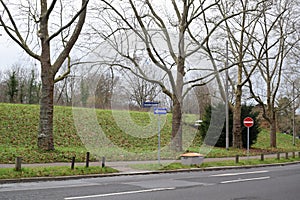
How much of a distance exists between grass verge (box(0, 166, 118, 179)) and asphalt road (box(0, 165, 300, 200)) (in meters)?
0.89

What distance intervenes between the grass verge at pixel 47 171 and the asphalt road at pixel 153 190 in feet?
2.92

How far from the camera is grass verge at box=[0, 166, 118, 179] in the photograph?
1477 centimetres

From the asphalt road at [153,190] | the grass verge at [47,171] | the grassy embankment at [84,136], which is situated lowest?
the asphalt road at [153,190]

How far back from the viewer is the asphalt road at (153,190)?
11.3 meters

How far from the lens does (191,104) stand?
2323cm

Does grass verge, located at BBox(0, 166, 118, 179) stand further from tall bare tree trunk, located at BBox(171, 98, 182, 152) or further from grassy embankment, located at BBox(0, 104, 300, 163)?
tall bare tree trunk, located at BBox(171, 98, 182, 152)

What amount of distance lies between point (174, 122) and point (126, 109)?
8.97 m

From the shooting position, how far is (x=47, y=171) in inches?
626

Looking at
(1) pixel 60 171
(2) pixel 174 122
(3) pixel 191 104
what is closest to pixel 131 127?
(2) pixel 174 122

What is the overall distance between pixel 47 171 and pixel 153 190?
512 cm

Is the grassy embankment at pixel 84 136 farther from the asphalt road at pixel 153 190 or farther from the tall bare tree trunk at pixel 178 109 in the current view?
the asphalt road at pixel 153 190

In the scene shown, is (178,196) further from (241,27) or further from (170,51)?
(241,27)

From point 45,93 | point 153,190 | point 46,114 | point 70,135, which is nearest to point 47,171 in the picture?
point 153,190

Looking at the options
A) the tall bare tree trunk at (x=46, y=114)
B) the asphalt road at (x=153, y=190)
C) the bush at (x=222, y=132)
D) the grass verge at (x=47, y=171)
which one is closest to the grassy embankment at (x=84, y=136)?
the tall bare tree trunk at (x=46, y=114)
